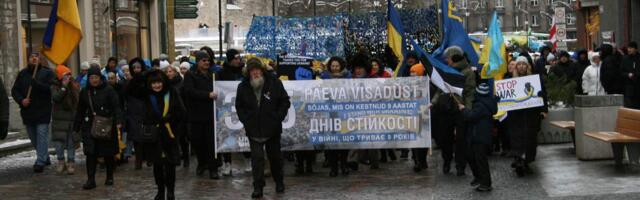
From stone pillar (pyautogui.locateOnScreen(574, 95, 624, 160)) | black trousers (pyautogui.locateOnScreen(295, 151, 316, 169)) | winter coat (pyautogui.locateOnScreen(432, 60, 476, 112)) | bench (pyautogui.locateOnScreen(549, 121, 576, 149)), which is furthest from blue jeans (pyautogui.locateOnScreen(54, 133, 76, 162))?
bench (pyautogui.locateOnScreen(549, 121, 576, 149))

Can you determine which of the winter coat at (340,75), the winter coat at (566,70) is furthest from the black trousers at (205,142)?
the winter coat at (566,70)

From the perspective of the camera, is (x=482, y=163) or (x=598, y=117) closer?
(x=482, y=163)

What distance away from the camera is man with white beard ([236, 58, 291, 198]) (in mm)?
13008

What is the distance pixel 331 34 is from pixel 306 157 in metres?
7.99

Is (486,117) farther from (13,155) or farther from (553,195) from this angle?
(13,155)

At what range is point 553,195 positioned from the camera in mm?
12375

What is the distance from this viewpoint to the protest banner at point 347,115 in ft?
50.0

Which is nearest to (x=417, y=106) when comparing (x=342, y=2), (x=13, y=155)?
(x=13, y=155)

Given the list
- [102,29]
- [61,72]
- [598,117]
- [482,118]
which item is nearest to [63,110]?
[61,72]

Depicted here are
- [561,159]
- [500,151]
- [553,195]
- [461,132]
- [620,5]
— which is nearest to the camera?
[553,195]

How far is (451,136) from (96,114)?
15.5 feet

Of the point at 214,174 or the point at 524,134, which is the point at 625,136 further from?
the point at 214,174

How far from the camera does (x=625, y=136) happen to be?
563 inches

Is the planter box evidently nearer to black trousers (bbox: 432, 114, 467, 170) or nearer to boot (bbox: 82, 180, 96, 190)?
black trousers (bbox: 432, 114, 467, 170)
